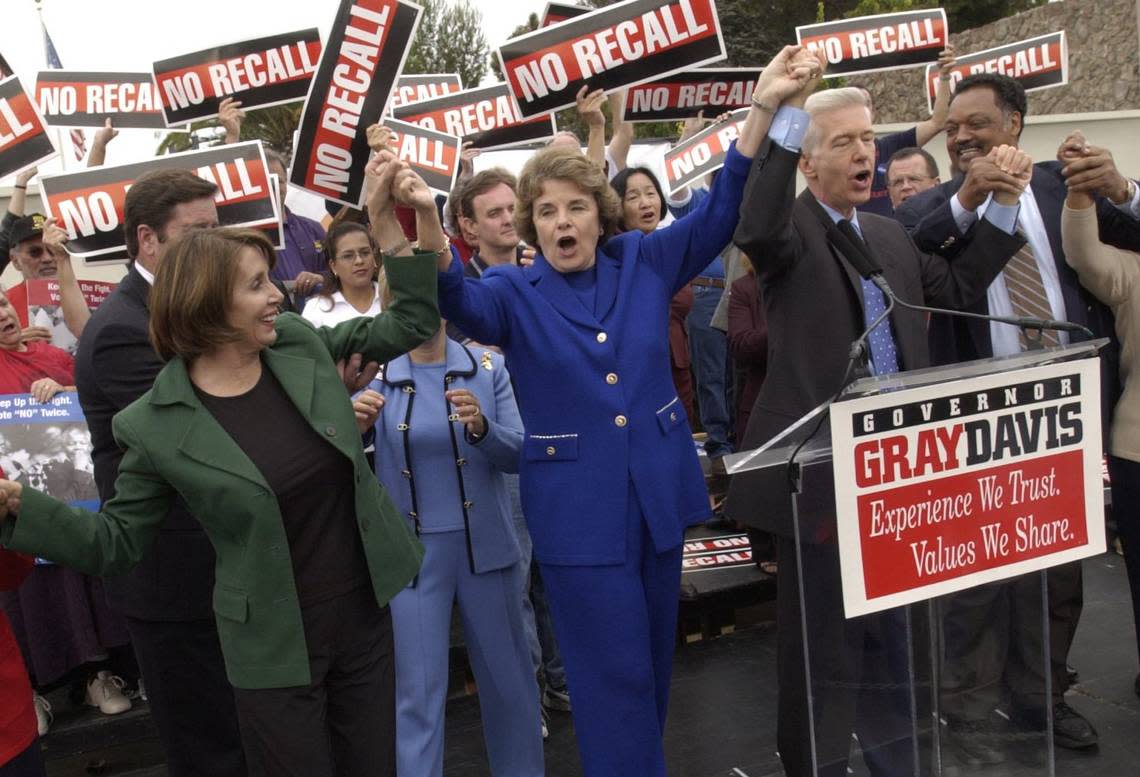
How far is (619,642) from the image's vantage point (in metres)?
3.10

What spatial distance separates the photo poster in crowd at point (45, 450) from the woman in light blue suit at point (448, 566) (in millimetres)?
1657

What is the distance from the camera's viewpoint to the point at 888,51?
7223 mm

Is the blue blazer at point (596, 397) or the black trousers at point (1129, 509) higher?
the blue blazer at point (596, 397)

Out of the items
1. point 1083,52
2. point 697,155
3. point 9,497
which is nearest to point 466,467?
point 9,497

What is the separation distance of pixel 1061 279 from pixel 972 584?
73.9 inches

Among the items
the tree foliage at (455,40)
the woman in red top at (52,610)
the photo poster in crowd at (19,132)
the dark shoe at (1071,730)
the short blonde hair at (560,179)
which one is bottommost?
the dark shoe at (1071,730)

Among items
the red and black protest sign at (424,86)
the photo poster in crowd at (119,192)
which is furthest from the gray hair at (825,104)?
the red and black protest sign at (424,86)

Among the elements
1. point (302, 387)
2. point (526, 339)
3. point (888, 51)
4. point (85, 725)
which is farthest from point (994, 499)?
point (888, 51)

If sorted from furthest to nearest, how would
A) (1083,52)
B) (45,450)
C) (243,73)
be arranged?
(1083,52)
(243,73)
(45,450)

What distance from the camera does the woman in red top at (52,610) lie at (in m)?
4.72

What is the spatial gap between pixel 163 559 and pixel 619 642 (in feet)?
4.21

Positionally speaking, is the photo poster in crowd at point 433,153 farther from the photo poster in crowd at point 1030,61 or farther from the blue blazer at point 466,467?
the photo poster in crowd at point 1030,61

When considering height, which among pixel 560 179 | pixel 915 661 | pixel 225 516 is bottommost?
pixel 915 661

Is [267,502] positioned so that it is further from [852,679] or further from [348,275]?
[348,275]
